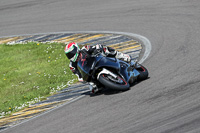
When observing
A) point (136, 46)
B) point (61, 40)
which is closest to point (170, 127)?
point (136, 46)

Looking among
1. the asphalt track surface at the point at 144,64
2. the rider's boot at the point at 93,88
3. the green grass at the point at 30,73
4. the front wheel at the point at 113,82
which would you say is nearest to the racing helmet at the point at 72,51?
the rider's boot at the point at 93,88

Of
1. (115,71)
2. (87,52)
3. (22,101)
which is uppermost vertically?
(87,52)

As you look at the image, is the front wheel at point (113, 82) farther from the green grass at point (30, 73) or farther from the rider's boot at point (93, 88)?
the green grass at point (30, 73)

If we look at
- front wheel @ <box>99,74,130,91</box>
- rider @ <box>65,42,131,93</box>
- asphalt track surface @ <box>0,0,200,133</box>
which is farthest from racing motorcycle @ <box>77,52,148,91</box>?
asphalt track surface @ <box>0,0,200,133</box>

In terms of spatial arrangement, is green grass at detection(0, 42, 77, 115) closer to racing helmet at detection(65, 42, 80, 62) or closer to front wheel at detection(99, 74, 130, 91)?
racing helmet at detection(65, 42, 80, 62)

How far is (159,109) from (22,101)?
5081 mm

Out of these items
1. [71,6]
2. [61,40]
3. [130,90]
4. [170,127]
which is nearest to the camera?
[170,127]

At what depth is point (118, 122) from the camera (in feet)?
27.0

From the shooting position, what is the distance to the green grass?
39.5 ft

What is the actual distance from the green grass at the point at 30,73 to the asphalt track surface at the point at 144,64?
5.53 ft

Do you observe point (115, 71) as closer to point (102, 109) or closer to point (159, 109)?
point (102, 109)

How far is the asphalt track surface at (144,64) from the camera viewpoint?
805 cm

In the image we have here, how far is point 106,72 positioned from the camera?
970 centimetres

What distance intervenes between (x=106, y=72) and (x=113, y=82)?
31 cm
